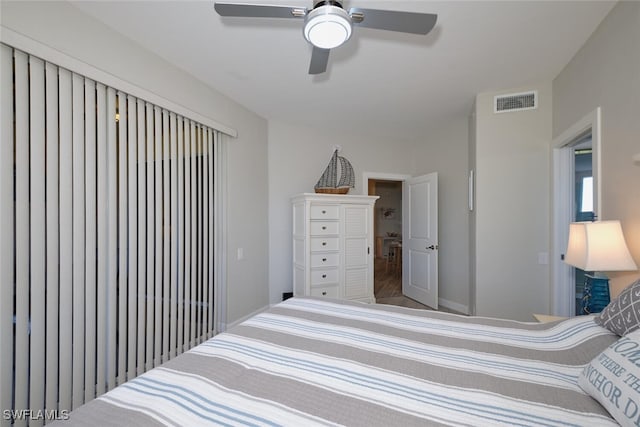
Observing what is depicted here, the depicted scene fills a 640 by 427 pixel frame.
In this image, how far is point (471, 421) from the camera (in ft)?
2.46

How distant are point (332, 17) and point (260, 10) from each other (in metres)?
0.35

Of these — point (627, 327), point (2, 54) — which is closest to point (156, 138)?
point (2, 54)

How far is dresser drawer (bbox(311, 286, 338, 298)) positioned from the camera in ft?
11.1

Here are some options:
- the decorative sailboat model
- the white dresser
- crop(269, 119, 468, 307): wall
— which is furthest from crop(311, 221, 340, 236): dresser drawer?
crop(269, 119, 468, 307): wall

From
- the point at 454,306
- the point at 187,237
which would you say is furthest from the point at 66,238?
the point at 454,306

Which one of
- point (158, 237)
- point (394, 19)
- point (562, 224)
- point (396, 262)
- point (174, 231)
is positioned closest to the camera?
point (394, 19)

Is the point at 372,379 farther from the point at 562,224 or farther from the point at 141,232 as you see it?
the point at 562,224

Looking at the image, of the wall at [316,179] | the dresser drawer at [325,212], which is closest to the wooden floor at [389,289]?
the wall at [316,179]

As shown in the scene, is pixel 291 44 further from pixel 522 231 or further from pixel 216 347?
pixel 522 231

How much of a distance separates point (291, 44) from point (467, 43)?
4.23 ft

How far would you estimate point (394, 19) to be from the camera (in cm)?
135

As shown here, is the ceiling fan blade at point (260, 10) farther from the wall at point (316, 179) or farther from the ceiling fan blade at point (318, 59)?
the wall at point (316, 179)

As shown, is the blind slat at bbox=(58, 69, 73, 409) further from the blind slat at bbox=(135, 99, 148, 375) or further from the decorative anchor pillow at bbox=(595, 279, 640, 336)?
the decorative anchor pillow at bbox=(595, 279, 640, 336)

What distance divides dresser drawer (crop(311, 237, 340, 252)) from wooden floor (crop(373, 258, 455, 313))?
4.30 ft
